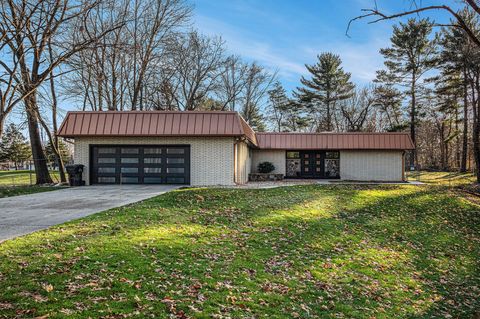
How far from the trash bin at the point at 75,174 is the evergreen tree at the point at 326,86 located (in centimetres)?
2862

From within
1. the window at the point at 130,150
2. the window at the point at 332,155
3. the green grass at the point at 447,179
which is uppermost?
the window at the point at 130,150

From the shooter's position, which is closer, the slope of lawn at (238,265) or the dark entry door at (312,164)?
the slope of lawn at (238,265)

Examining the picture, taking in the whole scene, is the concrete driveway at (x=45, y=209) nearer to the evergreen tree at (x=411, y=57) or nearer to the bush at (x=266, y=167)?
the bush at (x=266, y=167)

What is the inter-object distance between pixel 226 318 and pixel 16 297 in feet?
7.56

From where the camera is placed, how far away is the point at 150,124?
1659 centimetres

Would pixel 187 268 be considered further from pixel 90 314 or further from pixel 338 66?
pixel 338 66

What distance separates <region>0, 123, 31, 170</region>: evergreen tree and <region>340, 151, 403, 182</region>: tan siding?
39.9 m

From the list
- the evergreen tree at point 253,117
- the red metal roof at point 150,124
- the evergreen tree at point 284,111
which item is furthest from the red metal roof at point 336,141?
the evergreen tree at point 284,111

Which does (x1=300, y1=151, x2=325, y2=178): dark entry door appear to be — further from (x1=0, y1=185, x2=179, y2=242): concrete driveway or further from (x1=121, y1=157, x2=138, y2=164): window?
(x1=0, y1=185, x2=179, y2=242): concrete driveway

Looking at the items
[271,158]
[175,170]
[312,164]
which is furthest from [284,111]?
[175,170]

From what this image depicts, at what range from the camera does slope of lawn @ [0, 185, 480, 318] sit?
412cm

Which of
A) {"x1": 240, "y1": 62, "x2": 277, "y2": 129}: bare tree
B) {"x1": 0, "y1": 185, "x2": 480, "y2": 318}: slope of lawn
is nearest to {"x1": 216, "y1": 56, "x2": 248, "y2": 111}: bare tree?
{"x1": 240, "y1": 62, "x2": 277, "y2": 129}: bare tree

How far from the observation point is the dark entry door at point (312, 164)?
24.2 m

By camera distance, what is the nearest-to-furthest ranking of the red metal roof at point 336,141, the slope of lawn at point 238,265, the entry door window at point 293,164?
the slope of lawn at point 238,265 < the red metal roof at point 336,141 < the entry door window at point 293,164
